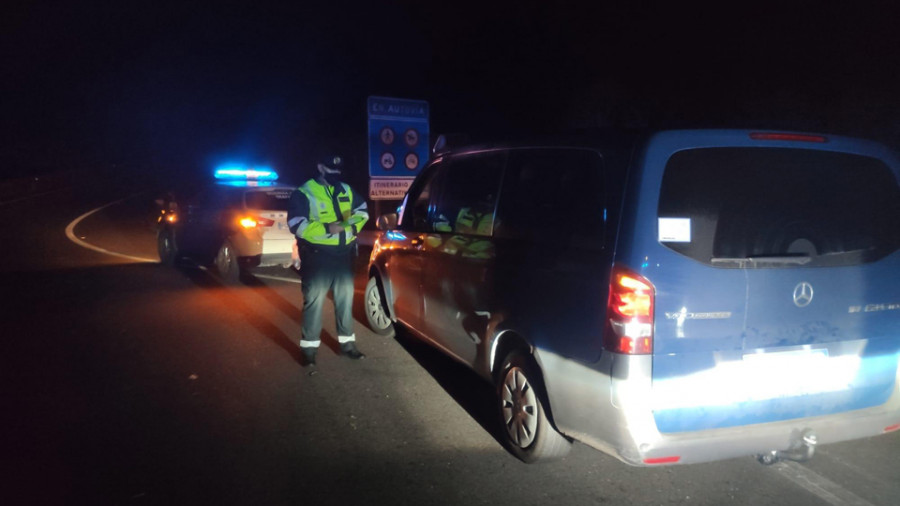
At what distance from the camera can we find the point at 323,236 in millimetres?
6020

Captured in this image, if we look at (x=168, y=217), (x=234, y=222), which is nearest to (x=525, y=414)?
(x=234, y=222)

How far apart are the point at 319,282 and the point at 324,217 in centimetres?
56

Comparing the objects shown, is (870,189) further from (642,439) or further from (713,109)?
(713,109)

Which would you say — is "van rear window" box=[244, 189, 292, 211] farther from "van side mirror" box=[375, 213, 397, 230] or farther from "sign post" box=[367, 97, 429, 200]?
"van side mirror" box=[375, 213, 397, 230]

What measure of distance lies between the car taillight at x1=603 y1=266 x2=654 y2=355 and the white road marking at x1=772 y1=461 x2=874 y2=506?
1.45 meters

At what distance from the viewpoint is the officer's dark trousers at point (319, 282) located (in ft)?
20.0

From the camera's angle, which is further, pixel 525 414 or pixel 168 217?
pixel 168 217

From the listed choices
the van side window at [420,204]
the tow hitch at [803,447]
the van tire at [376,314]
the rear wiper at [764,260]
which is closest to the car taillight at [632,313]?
the rear wiper at [764,260]

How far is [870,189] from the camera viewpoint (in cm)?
375

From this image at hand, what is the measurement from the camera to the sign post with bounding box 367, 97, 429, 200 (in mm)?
11469

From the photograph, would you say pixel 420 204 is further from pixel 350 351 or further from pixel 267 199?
pixel 267 199

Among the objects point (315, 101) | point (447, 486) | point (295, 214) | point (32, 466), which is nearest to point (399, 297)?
A: point (295, 214)

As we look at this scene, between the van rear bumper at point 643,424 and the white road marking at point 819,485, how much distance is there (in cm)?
37

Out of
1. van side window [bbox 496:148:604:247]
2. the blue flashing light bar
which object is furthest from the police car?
van side window [bbox 496:148:604:247]
